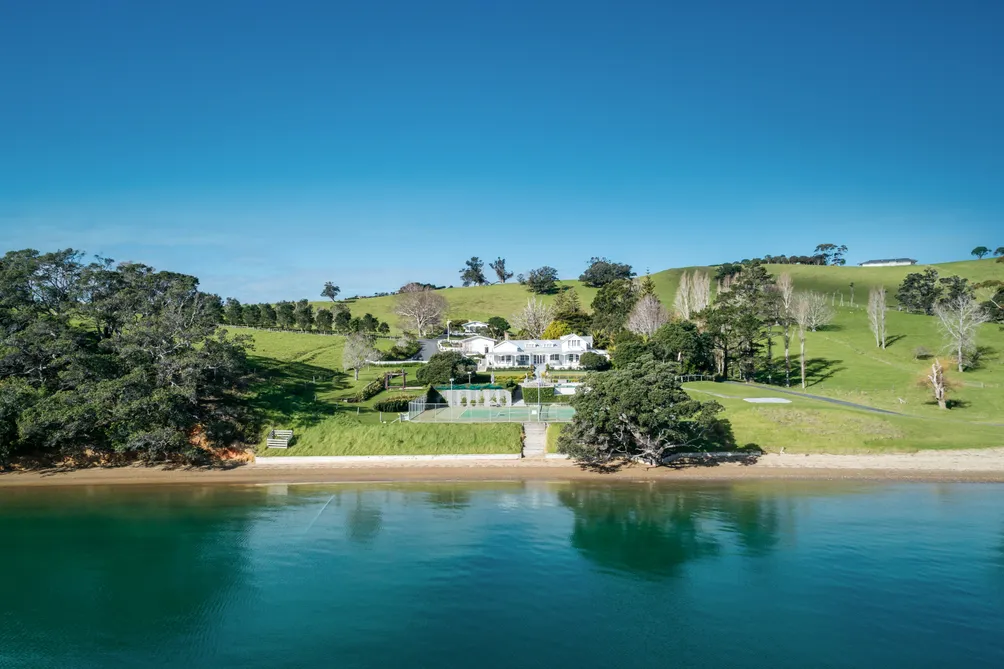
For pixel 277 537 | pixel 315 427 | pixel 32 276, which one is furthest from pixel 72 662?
pixel 32 276

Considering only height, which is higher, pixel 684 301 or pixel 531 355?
pixel 684 301

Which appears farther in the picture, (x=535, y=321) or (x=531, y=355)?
(x=535, y=321)

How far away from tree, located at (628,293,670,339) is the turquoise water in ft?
172

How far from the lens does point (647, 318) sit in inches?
3410

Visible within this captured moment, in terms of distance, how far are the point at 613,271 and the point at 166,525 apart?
140219 millimetres

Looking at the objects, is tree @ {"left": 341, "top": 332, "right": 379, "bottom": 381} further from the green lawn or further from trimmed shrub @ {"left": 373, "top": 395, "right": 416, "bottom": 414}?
the green lawn

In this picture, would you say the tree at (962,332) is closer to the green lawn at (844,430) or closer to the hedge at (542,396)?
the green lawn at (844,430)

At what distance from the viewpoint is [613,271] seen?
519 ft

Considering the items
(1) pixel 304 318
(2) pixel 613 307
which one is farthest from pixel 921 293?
(1) pixel 304 318

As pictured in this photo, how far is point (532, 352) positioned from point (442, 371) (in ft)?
73.3

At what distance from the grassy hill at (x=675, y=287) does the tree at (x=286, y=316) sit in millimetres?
22436

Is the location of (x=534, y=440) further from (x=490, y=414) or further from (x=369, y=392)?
(x=369, y=392)

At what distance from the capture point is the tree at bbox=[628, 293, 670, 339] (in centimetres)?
8625

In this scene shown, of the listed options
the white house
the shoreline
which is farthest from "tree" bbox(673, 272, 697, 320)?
the shoreline
